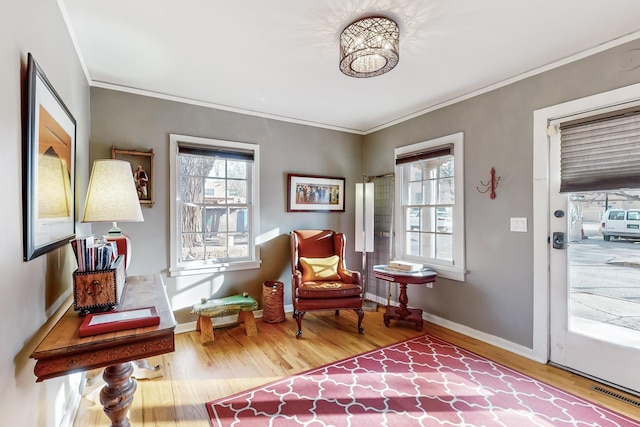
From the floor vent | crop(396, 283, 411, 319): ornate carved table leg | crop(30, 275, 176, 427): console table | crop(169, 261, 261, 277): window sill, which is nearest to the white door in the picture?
the floor vent

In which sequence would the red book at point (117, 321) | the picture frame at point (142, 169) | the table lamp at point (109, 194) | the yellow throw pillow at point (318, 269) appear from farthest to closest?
1. the yellow throw pillow at point (318, 269)
2. the picture frame at point (142, 169)
3. the table lamp at point (109, 194)
4. the red book at point (117, 321)

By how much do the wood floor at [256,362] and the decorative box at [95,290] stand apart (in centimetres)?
91

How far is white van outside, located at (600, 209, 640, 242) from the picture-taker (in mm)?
2121

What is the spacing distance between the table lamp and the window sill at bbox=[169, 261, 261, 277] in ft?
4.85

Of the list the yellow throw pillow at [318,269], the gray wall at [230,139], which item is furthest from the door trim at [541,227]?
the gray wall at [230,139]

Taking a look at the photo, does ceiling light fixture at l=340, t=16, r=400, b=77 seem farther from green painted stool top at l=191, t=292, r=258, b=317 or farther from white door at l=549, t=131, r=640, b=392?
green painted stool top at l=191, t=292, r=258, b=317

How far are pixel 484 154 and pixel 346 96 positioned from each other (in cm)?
146

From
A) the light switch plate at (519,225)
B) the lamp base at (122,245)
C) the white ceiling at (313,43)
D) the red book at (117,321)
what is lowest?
the red book at (117,321)

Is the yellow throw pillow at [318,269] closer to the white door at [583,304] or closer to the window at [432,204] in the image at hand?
the window at [432,204]

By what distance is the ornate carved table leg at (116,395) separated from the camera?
138 centimetres

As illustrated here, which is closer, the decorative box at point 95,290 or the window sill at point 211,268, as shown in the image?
the decorative box at point 95,290

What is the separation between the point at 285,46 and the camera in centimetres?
225

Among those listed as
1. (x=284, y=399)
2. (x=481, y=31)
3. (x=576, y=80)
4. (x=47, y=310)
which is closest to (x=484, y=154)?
(x=576, y=80)

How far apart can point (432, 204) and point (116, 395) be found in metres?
3.15
